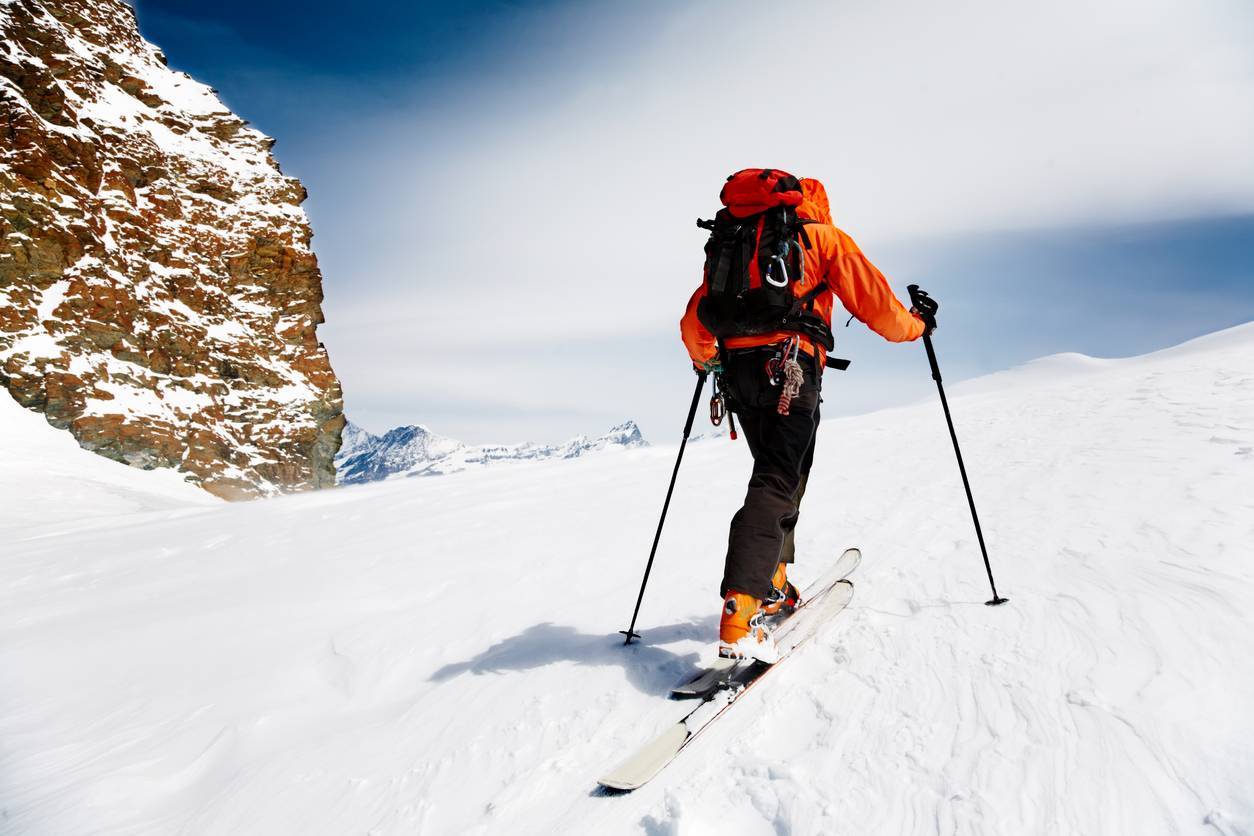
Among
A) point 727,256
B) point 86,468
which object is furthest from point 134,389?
point 727,256

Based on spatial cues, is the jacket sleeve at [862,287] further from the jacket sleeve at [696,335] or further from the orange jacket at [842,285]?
the jacket sleeve at [696,335]

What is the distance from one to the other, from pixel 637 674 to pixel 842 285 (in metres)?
2.43

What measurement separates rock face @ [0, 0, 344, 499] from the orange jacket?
5168 centimetres

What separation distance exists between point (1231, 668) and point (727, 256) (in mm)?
2793

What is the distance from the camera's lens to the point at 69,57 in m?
51.9

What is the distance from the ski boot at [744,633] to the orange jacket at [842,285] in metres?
1.46

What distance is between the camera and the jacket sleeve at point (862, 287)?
3.41 m

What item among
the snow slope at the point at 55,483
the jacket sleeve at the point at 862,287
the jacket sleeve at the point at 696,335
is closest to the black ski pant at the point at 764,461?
the jacket sleeve at the point at 696,335

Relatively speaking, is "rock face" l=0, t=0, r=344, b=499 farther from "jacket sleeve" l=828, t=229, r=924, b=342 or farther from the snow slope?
"jacket sleeve" l=828, t=229, r=924, b=342

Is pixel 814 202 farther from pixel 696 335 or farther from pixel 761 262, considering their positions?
pixel 696 335

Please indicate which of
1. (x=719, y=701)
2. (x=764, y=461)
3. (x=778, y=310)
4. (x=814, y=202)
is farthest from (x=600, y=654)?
(x=814, y=202)

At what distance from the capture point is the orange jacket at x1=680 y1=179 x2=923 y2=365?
3.41 meters

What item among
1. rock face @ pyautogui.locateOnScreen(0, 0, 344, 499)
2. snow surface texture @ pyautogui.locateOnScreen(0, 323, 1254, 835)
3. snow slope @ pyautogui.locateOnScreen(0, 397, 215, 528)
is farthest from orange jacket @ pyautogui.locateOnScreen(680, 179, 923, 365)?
rock face @ pyautogui.locateOnScreen(0, 0, 344, 499)

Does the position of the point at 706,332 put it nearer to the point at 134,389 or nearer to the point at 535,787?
the point at 535,787
